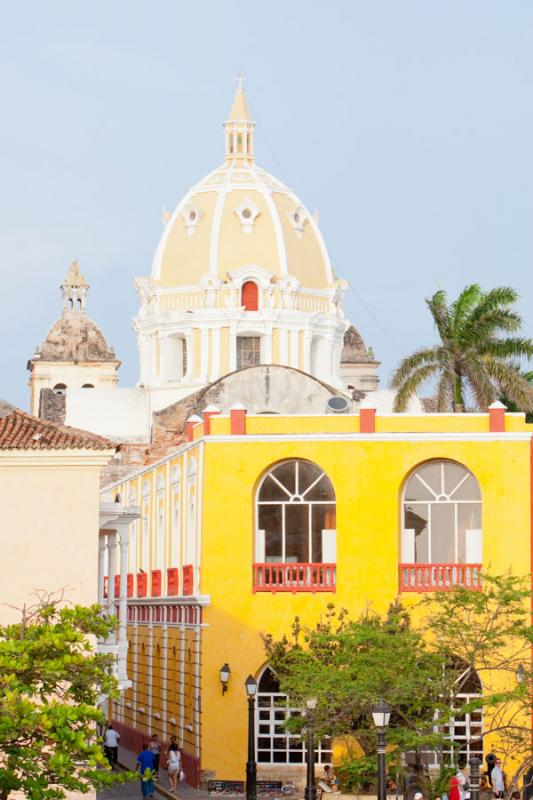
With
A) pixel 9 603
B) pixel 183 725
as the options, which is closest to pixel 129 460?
pixel 183 725

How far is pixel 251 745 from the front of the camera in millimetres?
39812

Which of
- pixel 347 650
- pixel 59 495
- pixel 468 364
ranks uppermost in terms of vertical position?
pixel 468 364

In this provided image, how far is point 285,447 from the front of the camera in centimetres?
4381

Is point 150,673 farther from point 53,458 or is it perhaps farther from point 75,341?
point 75,341

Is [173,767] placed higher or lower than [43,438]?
lower

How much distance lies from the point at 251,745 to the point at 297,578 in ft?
15.8

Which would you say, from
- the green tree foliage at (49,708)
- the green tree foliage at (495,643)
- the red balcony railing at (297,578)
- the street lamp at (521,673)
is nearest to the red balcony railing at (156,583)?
the red balcony railing at (297,578)

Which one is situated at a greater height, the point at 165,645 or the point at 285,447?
the point at 285,447

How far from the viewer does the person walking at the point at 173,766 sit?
4334 centimetres

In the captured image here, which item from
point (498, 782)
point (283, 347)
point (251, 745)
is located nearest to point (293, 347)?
point (283, 347)

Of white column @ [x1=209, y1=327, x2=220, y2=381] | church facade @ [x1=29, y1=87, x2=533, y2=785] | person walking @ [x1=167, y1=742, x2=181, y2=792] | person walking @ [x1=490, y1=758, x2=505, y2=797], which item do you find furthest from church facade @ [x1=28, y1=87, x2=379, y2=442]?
person walking @ [x1=490, y1=758, x2=505, y2=797]

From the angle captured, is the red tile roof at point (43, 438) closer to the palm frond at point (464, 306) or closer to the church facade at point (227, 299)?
the palm frond at point (464, 306)

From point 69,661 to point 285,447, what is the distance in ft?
58.8

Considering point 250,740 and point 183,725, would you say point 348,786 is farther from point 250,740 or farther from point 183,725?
point 183,725
